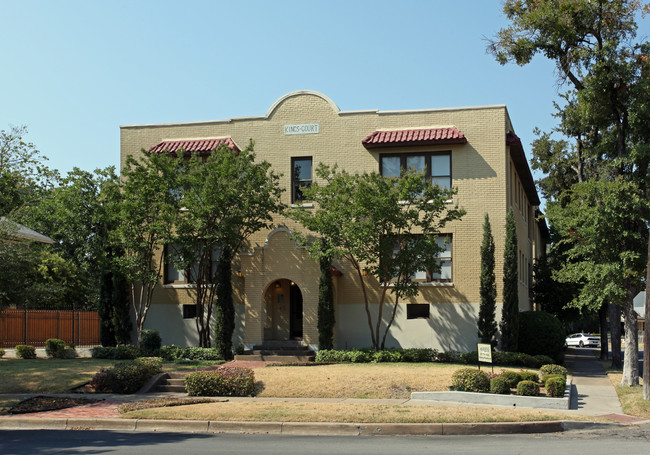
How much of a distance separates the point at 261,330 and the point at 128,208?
22.4ft

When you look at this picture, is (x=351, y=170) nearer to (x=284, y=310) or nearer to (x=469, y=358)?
(x=284, y=310)

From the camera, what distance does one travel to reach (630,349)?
69.4 feet

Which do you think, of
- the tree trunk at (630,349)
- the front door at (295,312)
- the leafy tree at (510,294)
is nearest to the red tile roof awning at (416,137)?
the leafy tree at (510,294)

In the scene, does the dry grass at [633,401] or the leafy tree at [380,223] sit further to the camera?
the leafy tree at [380,223]

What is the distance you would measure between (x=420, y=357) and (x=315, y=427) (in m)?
11.7

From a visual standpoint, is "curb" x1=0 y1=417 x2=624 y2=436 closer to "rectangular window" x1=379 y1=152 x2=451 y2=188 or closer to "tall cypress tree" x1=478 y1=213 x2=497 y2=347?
"tall cypress tree" x1=478 y1=213 x2=497 y2=347

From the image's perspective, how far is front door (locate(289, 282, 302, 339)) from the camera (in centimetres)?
2762

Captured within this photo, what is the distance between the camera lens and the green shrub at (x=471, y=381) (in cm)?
1711

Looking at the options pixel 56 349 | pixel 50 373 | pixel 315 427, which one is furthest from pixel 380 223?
pixel 56 349

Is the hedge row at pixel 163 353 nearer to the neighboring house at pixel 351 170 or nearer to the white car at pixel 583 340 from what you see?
the neighboring house at pixel 351 170

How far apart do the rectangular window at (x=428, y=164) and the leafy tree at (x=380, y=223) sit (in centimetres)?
128

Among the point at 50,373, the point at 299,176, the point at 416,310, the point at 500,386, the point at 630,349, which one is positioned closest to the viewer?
the point at 500,386

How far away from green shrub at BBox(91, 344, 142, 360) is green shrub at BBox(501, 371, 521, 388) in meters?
13.7

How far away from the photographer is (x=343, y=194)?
2439 cm
